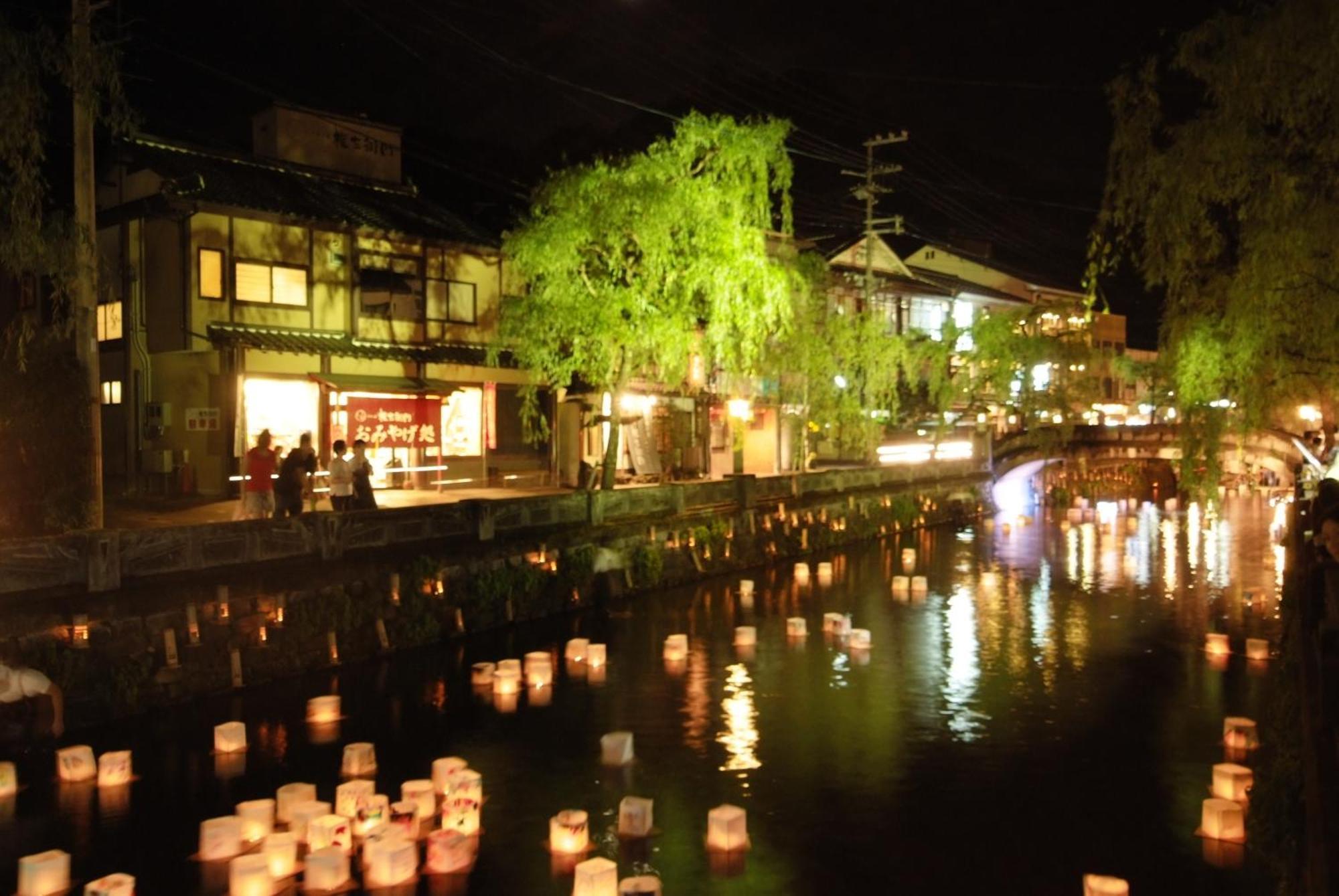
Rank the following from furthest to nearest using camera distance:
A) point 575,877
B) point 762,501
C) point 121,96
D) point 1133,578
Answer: point 762,501, point 1133,578, point 121,96, point 575,877

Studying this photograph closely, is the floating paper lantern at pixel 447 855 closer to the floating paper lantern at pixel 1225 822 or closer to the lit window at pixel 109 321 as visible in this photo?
the floating paper lantern at pixel 1225 822

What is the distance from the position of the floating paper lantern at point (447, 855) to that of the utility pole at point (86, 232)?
8.23 metres

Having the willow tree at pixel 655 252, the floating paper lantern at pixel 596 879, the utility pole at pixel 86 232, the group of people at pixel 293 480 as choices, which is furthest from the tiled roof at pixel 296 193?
the floating paper lantern at pixel 596 879

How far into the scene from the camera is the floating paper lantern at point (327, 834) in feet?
27.7

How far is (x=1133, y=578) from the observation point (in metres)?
A: 24.8

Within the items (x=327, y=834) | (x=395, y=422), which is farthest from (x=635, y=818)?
(x=395, y=422)

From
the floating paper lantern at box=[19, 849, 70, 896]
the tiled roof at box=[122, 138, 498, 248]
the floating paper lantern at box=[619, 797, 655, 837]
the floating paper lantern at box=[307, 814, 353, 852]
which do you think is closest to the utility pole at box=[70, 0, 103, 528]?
the floating paper lantern at box=[19, 849, 70, 896]

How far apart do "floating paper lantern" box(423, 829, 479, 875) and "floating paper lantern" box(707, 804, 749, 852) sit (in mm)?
1994

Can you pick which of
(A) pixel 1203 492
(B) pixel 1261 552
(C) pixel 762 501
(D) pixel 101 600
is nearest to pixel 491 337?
(C) pixel 762 501

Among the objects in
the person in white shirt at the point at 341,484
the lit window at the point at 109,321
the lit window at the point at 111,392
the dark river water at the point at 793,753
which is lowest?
the dark river water at the point at 793,753

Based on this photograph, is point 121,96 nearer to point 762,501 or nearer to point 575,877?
point 575,877

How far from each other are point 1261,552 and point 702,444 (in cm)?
1672

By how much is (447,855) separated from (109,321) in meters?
19.6

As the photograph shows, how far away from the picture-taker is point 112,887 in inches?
281
